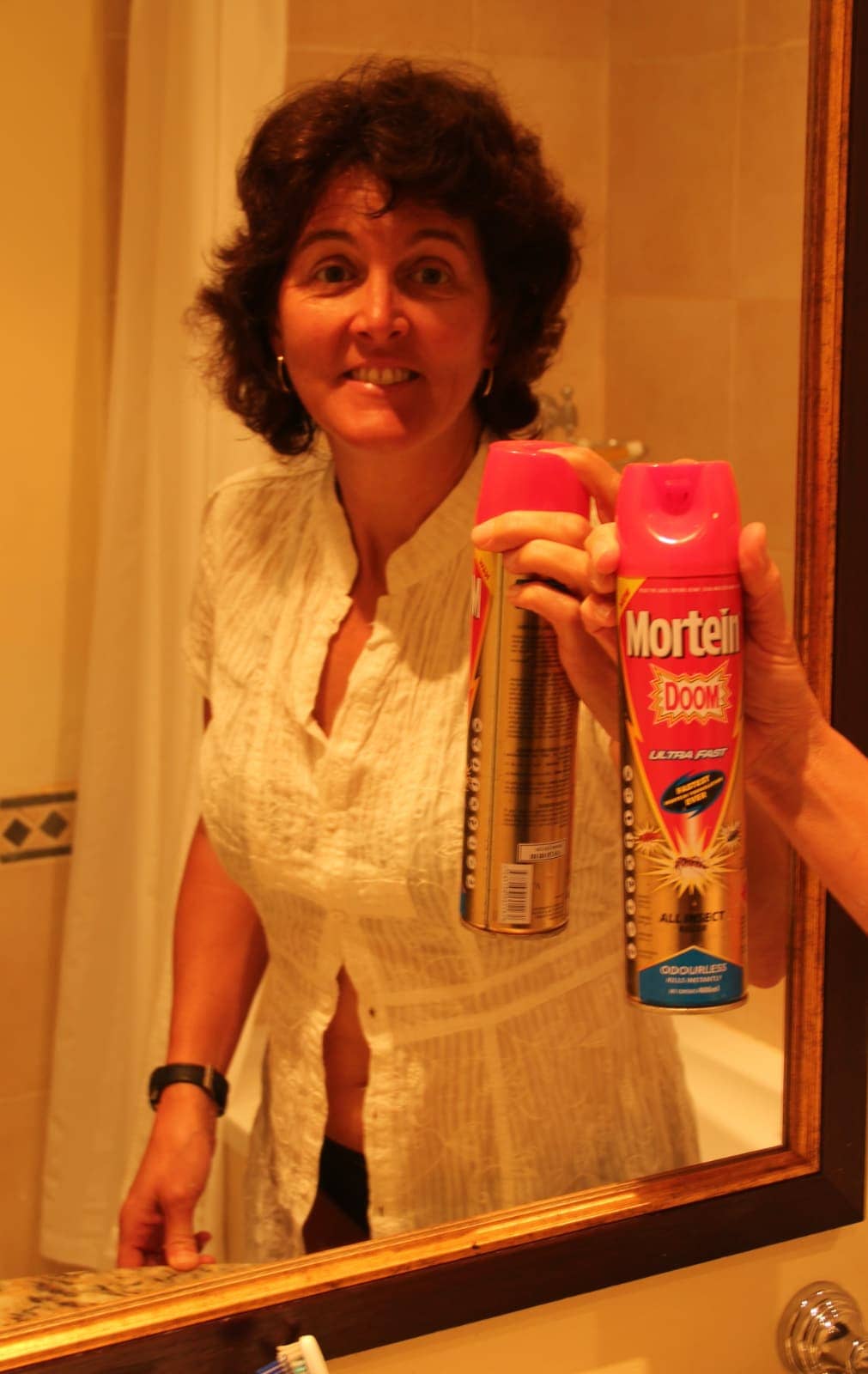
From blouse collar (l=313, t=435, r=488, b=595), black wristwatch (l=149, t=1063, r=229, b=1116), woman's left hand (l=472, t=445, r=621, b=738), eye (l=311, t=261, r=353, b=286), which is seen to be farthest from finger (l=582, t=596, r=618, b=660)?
black wristwatch (l=149, t=1063, r=229, b=1116)

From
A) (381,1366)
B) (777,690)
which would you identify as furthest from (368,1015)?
(777,690)

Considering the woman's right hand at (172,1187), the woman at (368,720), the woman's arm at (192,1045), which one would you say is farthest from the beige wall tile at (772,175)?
the woman's right hand at (172,1187)

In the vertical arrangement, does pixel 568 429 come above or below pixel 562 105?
below

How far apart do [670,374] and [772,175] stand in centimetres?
13

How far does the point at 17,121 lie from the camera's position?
0.70 meters

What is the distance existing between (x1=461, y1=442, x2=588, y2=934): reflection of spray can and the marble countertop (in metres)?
0.24

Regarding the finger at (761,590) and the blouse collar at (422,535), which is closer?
the finger at (761,590)

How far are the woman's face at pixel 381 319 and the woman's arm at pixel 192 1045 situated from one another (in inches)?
9.7

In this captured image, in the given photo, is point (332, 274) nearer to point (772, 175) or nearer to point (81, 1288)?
point (772, 175)

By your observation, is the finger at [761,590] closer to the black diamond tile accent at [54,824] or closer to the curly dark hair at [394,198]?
the curly dark hair at [394,198]

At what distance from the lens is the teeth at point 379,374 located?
2.56 feet

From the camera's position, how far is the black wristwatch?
80 centimetres

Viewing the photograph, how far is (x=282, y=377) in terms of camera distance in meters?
0.79

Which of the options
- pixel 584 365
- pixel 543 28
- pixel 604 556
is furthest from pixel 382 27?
pixel 604 556
